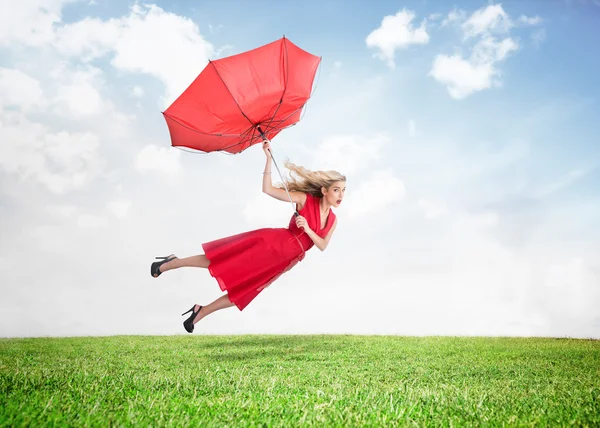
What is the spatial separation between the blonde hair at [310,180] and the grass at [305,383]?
8.44ft

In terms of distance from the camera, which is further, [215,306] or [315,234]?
[215,306]

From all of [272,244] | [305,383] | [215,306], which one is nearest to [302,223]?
[272,244]

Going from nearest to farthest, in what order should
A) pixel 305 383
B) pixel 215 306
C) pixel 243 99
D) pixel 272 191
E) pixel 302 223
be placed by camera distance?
pixel 305 383, pixel 243 99, pixel 302 223, pixel 272 191, pixel 215 306

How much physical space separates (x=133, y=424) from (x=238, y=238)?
3.74 meters

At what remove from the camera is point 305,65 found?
7.07 metres

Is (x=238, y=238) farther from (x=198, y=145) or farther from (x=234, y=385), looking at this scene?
(x=234, y=385)

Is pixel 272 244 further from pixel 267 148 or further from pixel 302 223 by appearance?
pixel 267 148

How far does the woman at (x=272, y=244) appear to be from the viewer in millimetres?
6883

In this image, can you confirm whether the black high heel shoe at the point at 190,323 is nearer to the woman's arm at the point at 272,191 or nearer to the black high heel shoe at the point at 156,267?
the black high heel shoe at the point at 156,267

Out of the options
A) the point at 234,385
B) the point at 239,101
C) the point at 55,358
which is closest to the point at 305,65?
the point at 239,101

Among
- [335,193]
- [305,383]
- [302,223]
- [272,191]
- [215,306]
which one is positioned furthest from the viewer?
[215,306]

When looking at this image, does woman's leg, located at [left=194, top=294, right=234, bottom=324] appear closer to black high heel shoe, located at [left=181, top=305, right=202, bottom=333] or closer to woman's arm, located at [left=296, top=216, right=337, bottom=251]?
black high heel shoe, located at [left=181, top=305, right=202, bottom=333]

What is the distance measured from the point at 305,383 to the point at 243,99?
3.70 meters

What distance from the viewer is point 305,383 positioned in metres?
5.61
